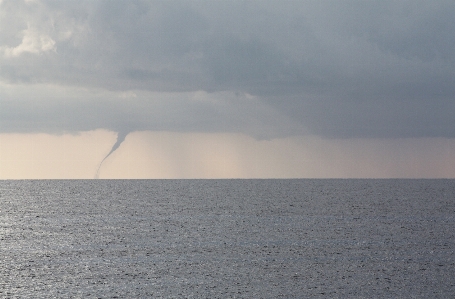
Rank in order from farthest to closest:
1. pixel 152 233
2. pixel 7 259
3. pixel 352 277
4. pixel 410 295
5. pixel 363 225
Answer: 1. pixel 363 225
2. pixel 152 233
3. pixel 7 259
4. pixel 352 277
5. pixel 410 295

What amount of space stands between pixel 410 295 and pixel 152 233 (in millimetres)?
25945

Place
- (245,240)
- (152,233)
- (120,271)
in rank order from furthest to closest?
1. (152,233)
2. (245,240)
3. (120,271)

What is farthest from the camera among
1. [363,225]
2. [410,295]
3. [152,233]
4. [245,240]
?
[363,225]

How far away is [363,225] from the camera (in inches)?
1887

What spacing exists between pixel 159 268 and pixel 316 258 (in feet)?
28.3

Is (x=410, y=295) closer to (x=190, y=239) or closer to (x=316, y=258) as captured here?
(x=316, y=258)

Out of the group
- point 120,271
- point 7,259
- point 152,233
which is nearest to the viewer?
point 120,271

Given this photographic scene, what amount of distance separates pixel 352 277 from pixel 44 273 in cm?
1350

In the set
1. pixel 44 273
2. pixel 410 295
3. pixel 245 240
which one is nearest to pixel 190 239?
pixel 245 240

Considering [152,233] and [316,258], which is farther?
[152,233]

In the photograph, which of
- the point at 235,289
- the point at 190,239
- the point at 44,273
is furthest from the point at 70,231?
the point at 235,289

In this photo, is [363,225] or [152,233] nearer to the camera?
[152,233]

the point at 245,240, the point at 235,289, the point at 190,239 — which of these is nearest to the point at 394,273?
the point at 235,289

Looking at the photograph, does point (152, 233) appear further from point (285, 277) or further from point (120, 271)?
point (285, 277)
